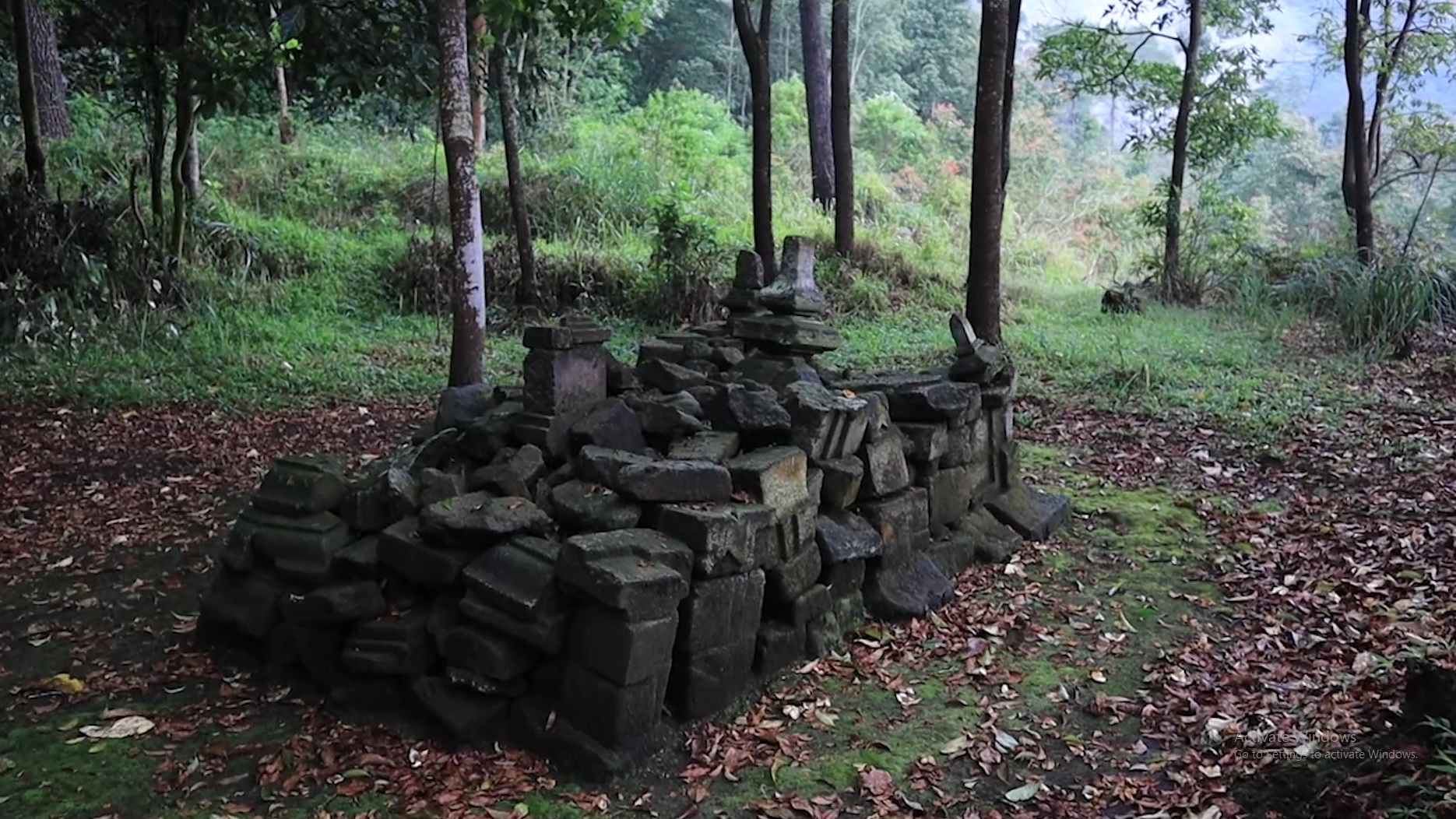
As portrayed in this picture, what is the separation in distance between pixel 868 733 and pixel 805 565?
0.70m

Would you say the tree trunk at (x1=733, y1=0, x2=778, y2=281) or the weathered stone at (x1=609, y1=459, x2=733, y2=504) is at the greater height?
the tree trunk at (x1=733, y1=0, x2=778, y2=281)

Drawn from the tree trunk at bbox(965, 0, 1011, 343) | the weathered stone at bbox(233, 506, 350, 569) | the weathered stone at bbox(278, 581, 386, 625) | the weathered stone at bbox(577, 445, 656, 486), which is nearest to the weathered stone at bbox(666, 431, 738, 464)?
the weathered stone at bbox(577, 445, 656, 486)

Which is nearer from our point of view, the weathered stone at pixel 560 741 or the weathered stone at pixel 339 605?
the weathered stone at pixel 560 741

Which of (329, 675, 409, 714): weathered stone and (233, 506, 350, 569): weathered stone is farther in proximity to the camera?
(233, 506, 350, 569): weathered stone

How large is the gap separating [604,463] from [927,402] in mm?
1699

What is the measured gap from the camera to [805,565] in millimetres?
4004

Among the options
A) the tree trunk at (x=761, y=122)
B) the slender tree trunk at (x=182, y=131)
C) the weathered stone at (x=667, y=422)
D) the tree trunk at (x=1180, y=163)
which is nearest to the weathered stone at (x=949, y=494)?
the weathered stone at (x=667, y=422)

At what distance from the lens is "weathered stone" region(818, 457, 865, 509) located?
427 cm

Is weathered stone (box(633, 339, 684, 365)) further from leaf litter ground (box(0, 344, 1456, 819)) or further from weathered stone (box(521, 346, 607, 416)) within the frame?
leaf litter ground (box(0, 344, 1456, 819))

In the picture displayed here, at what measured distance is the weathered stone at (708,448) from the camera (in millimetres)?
3943

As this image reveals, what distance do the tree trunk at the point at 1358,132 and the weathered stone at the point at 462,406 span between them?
9.39 meters

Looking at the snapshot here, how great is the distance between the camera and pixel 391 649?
140 inches

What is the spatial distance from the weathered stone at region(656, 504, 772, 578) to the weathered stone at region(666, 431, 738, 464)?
0.30 meters

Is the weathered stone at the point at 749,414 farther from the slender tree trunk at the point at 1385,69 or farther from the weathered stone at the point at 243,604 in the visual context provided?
the slender tree trunk at the point at 1385,69
